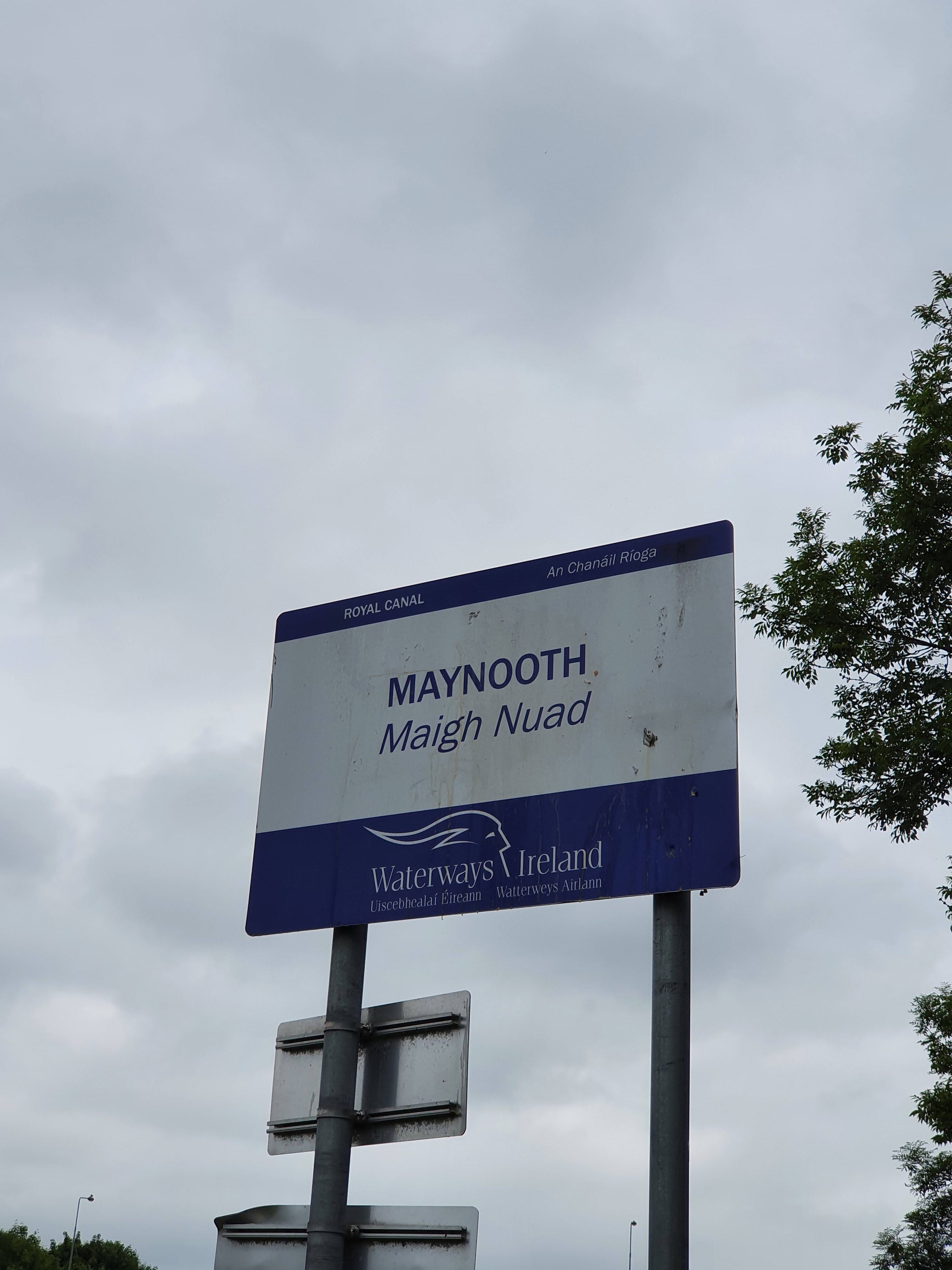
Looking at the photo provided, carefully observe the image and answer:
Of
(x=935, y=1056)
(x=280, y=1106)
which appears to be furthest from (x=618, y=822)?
(x=935, y=1056)

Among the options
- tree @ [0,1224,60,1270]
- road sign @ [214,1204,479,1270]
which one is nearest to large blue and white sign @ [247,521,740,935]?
road sign @ [214,1204,479,1270]

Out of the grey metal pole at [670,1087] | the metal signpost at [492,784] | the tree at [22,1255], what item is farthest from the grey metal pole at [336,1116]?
the tree at [22,1255]

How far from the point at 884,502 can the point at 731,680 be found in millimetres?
8945

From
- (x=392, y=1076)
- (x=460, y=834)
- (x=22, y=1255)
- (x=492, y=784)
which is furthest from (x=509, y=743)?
(x=22, y=1255)

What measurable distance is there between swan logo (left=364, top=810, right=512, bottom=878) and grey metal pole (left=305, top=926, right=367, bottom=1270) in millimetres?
460

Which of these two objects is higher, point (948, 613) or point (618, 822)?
point (948, 613)

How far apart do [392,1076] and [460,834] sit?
837 mm

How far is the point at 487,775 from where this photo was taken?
4.84m

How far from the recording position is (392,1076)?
454 cm

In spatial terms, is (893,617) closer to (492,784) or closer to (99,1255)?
(492,784)

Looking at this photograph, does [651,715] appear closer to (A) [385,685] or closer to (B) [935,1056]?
(A) [385,685]

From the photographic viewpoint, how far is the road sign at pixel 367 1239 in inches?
161

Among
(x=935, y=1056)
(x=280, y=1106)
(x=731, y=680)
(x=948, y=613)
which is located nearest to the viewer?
(x=731, y=680)

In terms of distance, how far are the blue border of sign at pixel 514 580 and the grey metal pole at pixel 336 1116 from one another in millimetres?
1391
